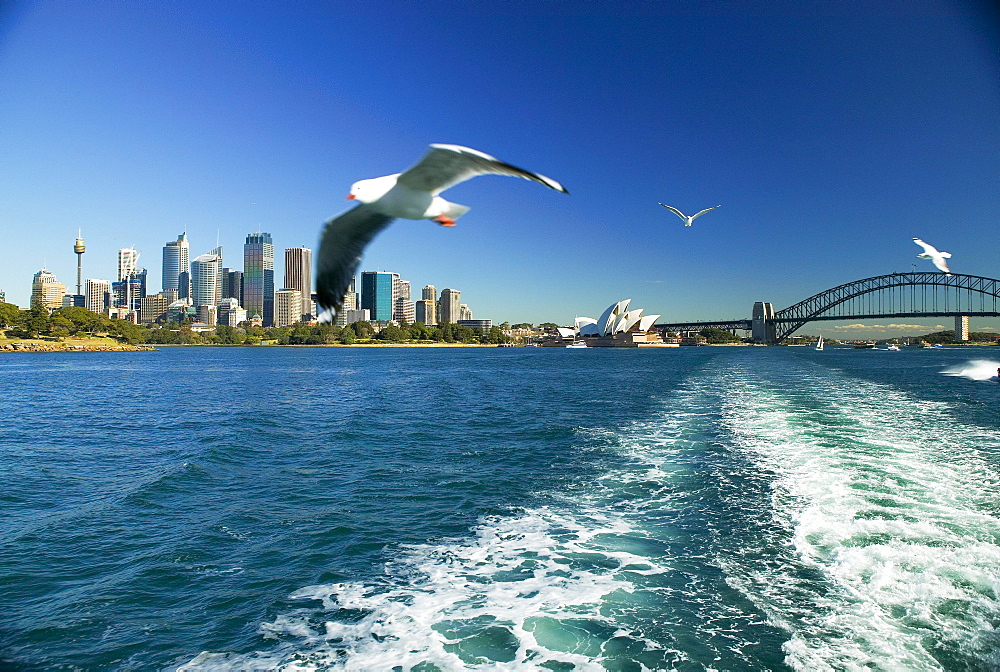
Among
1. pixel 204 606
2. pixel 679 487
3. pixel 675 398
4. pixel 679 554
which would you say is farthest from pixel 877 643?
pixel 675 398

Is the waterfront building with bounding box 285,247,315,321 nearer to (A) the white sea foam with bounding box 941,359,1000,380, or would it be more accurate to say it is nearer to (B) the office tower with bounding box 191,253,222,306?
(B) the office tower with bounding box 191,253,222,306

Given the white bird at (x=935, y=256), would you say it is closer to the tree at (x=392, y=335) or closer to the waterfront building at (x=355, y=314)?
the waterfront building at (x=355, y=314)

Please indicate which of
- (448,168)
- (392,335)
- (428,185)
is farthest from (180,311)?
(448,168)

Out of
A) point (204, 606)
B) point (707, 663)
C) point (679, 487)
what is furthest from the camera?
point (679, 487)

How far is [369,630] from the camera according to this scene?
4664mm

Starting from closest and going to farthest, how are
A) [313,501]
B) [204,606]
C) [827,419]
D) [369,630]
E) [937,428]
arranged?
[369,630] < [204,606] < [313,501] < [937,428] < [827,419]

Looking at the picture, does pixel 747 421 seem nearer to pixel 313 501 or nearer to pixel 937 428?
pixel 937 428

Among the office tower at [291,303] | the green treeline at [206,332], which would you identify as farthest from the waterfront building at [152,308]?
the office tower at [291,303]

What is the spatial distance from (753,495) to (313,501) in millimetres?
6523

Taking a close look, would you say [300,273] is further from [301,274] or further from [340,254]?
[340,254]

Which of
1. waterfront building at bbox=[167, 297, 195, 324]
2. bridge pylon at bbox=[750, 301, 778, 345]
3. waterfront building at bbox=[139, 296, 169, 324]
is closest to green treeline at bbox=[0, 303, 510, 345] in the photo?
waterfront building at bbox=[167, 297, 195, 324]

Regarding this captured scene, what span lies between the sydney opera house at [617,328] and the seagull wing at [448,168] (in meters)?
107

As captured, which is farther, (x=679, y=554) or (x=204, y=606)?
(x=679, y=554)

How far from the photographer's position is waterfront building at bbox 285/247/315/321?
366cm
